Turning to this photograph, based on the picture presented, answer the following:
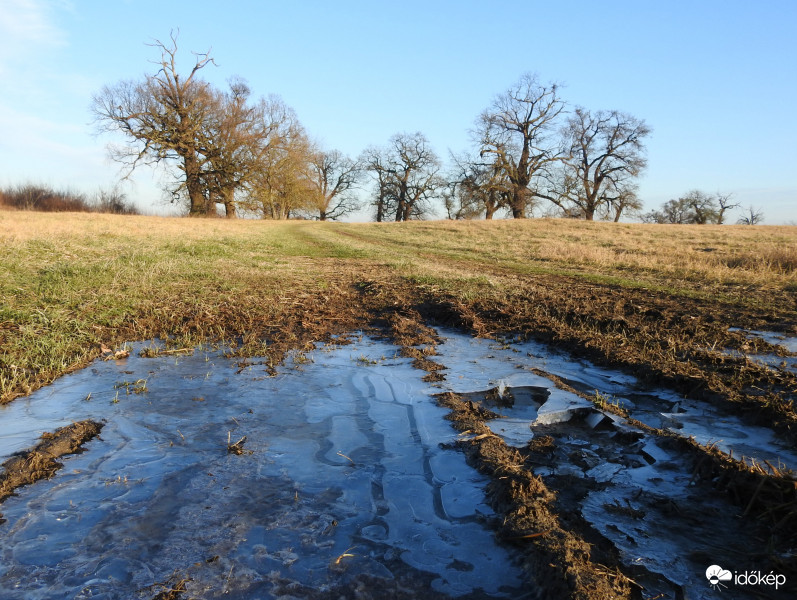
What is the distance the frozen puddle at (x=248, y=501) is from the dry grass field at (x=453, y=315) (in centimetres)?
31

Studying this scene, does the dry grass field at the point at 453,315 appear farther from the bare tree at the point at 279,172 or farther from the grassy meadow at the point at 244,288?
the bare tree at the point at 279,172

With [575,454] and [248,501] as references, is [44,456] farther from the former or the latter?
[575,454]

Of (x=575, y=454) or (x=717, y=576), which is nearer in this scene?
(x=717, y=576)

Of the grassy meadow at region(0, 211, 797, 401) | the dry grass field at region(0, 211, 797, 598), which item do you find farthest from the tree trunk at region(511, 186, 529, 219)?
the dry grass field at region(0, 211, 797, 598)

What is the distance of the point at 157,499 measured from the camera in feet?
7.53

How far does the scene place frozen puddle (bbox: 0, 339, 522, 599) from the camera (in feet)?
5.98

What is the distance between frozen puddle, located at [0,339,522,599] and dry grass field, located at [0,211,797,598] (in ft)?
1.02

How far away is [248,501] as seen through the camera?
230cm

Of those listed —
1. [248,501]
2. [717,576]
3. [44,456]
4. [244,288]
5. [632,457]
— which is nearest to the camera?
[717,576]

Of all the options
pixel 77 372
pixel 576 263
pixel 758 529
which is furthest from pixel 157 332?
pixel 576 263

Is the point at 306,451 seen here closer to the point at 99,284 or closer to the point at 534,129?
the point at 99,284

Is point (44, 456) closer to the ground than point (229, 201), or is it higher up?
closer to the ground

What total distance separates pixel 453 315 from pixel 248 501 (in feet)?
14.4

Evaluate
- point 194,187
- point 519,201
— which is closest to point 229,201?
point 194,187
